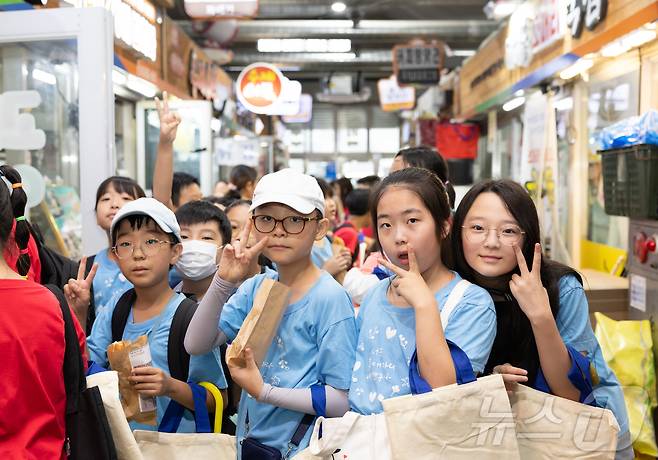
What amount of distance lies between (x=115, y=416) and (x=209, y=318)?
436mm

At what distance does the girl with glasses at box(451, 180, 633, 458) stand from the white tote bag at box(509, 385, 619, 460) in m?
0.09

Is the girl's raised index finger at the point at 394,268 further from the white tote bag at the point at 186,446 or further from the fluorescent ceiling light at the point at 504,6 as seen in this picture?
the fluorescent ceiling light at the point at 504,6

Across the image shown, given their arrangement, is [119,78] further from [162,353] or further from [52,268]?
[162,353]

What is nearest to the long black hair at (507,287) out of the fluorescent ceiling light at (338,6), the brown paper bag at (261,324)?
the brown paper bag at (261,324)

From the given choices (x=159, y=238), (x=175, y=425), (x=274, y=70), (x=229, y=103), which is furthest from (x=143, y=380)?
(x=229, y=103)

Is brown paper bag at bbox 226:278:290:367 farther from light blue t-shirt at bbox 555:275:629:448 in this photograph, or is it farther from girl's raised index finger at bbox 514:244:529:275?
light blue t-shirt at bbox 555:275:629:448

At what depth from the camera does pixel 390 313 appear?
1886mm

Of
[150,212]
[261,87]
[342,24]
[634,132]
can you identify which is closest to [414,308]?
[150,212]

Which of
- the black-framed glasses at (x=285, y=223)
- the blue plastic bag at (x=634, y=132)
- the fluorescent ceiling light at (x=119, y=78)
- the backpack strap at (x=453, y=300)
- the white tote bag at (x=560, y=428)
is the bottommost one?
the white tote bag at (x=560, y=428)

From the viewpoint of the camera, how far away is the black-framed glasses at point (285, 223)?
2.05 meters

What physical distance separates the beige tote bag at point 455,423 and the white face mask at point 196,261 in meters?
1.51

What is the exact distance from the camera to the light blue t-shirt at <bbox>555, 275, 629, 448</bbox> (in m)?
2.07

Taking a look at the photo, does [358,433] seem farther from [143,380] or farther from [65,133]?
[65,133]

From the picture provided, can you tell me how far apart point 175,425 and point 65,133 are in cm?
259
